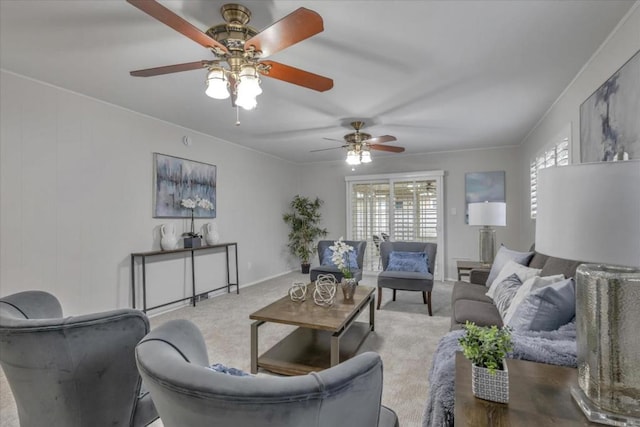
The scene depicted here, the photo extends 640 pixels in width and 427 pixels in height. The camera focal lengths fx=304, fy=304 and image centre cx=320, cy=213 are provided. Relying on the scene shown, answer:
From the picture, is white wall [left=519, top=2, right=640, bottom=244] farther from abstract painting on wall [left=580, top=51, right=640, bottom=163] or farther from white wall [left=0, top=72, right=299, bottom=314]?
white wall [left=0, top=72, right=299, bottom=314]

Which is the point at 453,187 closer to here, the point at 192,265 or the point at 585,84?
the point at 585,84

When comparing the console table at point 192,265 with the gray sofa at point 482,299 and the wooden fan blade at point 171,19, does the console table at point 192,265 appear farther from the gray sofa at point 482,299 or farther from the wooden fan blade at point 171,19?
the gray sofa at point 482,299

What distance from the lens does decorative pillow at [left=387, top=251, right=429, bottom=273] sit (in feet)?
12.9

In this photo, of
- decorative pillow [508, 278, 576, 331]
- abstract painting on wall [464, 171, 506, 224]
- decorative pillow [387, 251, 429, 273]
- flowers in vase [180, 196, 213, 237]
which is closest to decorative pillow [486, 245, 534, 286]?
decorative pillow [387, 251, 429, 273]

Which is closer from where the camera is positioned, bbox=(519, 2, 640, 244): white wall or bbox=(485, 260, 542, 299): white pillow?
bbox=(519, 2, 640, 244): white wall

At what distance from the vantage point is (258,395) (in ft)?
2.15

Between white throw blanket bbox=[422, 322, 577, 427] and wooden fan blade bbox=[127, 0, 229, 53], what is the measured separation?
1859 millimetres

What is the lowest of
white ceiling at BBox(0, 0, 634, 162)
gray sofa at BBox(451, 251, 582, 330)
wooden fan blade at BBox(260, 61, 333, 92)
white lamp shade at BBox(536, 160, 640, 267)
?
gray sofa at BBox(451, 251, 582, 330)

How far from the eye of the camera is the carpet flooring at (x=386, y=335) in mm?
2006

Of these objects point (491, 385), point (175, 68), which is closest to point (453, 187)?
point (175, 68)

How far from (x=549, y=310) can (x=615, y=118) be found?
1.43 metres

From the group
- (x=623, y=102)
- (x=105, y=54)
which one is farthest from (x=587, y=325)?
(x=105, y=54)

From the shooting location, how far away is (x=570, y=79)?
106 inches

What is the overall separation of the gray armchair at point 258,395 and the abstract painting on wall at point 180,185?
342cm
